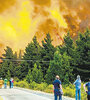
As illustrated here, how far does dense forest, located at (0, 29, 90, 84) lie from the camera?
32.1 meters

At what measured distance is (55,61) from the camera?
3084 cm

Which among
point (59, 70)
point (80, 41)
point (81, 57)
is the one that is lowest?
point (59, 70)

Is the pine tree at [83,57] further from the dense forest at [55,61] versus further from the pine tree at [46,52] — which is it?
the pine tree at [46,52]

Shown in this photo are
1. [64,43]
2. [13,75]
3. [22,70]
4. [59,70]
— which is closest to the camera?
[59,70]

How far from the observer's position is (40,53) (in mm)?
56406

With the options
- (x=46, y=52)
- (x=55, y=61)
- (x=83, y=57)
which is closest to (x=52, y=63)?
(x=55, y=61)

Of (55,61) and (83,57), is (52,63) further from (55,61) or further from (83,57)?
(83,57)

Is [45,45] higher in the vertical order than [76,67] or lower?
higher

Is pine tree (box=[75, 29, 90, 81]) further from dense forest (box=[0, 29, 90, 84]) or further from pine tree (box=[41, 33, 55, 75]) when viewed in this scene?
pine tree (box=[41, 33, 55, 75])

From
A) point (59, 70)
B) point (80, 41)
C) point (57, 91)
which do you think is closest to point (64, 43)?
point (80, 41)

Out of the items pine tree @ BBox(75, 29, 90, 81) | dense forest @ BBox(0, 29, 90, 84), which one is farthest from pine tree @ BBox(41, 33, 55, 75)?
pine tree @ BBox(75, 29, 90, 81)

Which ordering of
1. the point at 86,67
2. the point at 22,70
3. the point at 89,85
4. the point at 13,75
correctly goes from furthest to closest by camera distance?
the point at 13,75, the point at 22,70, the point at 86,67, the point at 89,85

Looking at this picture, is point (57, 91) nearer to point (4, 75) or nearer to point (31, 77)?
point (31, 77)

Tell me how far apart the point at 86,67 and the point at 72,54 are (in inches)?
270
